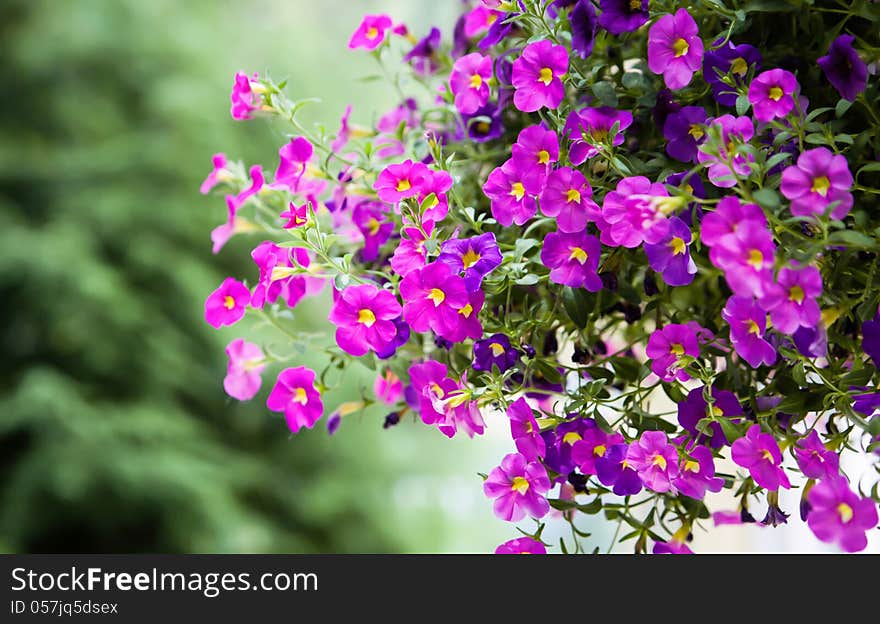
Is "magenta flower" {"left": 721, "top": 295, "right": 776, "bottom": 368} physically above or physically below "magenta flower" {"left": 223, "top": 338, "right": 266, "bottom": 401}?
below

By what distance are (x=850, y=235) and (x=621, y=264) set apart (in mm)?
166

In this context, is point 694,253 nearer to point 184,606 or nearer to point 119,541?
point 184,606

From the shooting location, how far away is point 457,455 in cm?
246

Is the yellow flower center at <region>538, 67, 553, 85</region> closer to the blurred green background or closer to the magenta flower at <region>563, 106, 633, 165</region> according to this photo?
the magenta flower at <region>563, 106, 633, 165</region>

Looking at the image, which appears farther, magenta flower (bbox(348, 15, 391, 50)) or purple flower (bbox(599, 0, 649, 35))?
magenta flower (bbox(348, 15, 391, 50))

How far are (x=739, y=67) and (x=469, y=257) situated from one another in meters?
0.20

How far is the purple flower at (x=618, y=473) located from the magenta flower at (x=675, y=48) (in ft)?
0.69

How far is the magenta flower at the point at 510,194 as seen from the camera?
495 millimetres

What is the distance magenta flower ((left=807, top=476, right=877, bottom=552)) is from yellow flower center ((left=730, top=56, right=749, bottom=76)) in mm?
241

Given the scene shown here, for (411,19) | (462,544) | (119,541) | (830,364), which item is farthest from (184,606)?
(411,19)

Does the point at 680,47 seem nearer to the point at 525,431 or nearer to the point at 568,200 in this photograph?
the point at 568,200

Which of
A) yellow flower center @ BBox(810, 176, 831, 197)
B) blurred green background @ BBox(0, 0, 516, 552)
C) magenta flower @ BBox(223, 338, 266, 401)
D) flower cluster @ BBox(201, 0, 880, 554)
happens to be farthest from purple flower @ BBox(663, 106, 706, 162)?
blurred green background @ BBox(0, 0, 516, 552)

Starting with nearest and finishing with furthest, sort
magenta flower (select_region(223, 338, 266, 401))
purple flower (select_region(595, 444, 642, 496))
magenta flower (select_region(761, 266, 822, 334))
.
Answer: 1. magenta flower (select_region(761, 266, 822, 334))
2. purple flower (select_region(595, 444, 642, 496))
3. magenta flower (select_region(223, 338, 266, 401))

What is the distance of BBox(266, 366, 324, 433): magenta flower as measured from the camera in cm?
57
